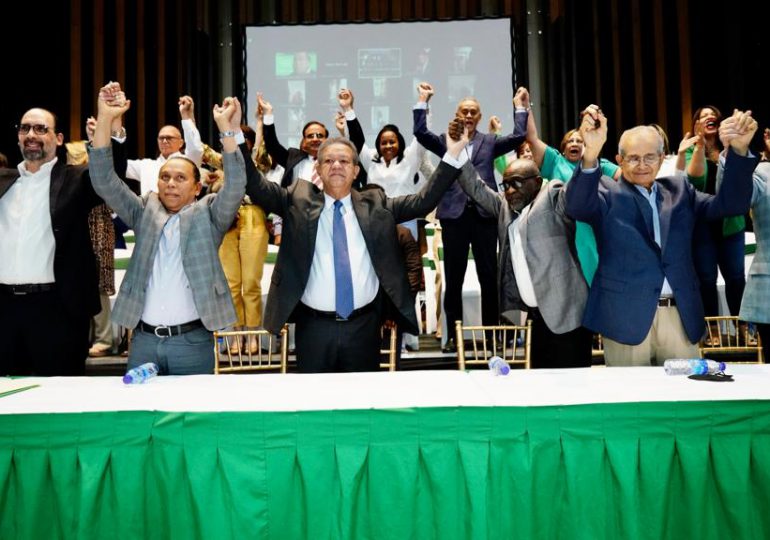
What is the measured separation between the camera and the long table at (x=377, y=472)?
5.29ft

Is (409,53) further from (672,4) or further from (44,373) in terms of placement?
(44,373)

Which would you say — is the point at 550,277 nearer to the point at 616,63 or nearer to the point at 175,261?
the point at 175,261

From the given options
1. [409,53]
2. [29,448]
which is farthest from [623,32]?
[29,448]

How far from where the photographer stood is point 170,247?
8.52 feet

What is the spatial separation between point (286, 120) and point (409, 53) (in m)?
1.66

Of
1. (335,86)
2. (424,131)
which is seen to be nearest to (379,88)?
(335,86)

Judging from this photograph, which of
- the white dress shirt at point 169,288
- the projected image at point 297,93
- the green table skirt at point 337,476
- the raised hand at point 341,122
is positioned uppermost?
the projected image at point 297,93

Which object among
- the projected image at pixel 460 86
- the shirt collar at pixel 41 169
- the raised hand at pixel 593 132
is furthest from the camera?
the projected image at pixel 460 86

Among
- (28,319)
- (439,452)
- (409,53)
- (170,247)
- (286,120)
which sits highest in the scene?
(409,53)

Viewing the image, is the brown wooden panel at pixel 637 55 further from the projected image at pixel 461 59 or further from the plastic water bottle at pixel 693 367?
the plastic water bottle at pixel 693 367

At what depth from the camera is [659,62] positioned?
7.45 meters

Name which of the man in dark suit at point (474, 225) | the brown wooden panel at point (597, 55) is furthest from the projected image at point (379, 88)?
the man in dark suit at point (474, 225)

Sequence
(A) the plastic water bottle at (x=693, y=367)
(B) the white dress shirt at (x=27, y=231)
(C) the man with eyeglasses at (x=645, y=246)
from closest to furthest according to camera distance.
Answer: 1. (A) the plastic water bottle at (x=693, y=367)
2. (C) the man with eyeglasses at (x=645, y=246)
3. (B) the white dress shirt at (x=27, y=231)

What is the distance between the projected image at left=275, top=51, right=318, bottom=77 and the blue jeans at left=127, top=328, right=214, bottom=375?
5.60 m
